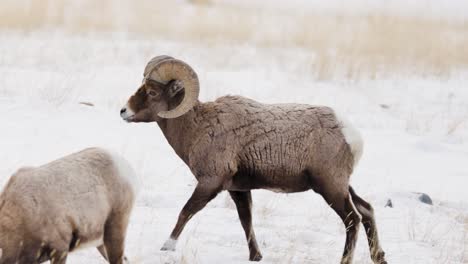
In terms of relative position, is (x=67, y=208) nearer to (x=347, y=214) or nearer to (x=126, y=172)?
(x=126, y=172)

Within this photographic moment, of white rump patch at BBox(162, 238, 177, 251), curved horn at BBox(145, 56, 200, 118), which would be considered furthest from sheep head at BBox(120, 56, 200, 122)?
white rump patch at BBox(162, 238, 177, 251)

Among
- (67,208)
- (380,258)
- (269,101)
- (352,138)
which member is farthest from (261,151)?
(269,101)

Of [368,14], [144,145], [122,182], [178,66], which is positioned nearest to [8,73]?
[144,145]

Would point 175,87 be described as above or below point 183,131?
above

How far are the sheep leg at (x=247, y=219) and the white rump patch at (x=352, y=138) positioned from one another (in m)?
0.90

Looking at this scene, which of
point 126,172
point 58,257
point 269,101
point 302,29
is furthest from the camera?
point 302,29

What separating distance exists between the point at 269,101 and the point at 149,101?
584 centimetres

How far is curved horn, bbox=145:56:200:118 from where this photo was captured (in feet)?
21.2

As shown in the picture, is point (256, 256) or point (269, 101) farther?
point (269, 101)

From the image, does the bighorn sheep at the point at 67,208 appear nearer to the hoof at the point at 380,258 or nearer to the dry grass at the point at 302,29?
the hoof at the point at 380,258

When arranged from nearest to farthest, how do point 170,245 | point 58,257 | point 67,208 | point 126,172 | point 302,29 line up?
point 58,257
point 67,208
point 126,172
point 170,245
point 302,29

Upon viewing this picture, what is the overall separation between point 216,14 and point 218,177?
12.6 metres

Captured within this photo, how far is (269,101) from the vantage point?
12312mm

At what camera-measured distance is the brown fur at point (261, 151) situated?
20.8 ft
